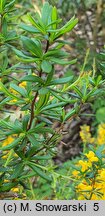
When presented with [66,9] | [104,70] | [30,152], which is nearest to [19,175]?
[30,152]

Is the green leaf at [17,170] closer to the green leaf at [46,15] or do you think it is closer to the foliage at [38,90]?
the foliage at [38,90]

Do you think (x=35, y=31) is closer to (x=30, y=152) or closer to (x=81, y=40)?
(x=30, y=152)

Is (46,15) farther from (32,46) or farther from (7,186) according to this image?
(7,186)

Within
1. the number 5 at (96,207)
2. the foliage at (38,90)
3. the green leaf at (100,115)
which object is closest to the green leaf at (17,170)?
the foliage at (38,90)

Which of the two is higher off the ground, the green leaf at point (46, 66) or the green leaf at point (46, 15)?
the green leaf at point (46, 15)

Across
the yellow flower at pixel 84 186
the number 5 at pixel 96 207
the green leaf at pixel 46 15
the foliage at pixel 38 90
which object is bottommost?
the number 5 at pixel 96 207

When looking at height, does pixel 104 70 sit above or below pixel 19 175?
above

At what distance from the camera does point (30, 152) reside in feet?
3.68

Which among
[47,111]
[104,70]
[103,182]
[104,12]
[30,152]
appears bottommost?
[103,182]

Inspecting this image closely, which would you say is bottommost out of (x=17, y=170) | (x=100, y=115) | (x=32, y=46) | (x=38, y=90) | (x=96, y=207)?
(x=100, y=115)

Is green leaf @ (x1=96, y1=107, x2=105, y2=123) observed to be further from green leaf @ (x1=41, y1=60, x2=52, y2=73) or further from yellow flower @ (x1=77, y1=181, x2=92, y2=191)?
green leaf @ (x1=41, y1=60, x2=52, y2=73)

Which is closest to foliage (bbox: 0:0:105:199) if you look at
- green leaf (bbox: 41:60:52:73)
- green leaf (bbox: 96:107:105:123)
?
green leaf (bbox: 41:60:52:73)

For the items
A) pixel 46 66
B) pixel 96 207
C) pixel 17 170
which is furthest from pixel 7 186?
pixel 46 66

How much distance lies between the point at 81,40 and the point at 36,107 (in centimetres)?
261
